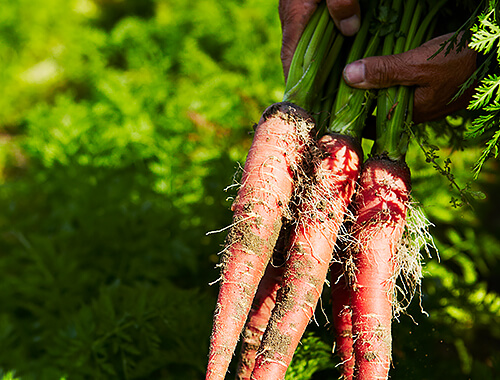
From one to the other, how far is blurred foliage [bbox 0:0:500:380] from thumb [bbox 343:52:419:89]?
56 centimetres

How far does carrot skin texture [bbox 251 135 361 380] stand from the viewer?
3.93 feet

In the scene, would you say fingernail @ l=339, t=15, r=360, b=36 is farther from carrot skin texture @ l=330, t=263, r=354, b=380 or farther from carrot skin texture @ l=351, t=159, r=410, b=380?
carrot skin texture @ l=330, t=263, r=354, b=380

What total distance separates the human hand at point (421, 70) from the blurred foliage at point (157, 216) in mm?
471

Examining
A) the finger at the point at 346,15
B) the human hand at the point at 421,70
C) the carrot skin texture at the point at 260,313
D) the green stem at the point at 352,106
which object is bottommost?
the carrot skin texture at the point at 260,313

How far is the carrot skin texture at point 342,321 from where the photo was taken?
54.9 inches

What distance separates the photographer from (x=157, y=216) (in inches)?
93.8

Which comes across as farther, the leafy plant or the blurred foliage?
the blurred foliage

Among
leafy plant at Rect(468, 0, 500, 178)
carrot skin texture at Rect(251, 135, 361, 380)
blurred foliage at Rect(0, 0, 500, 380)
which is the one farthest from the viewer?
blurred foliage at Rect(0, 0, 500, 380)

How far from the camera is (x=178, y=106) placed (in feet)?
9.95

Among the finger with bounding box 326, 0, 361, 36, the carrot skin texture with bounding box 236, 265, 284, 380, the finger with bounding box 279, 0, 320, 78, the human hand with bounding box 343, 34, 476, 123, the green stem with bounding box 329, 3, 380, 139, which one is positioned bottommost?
the carrot skin texture with bounding box 236, 265, 284, 380

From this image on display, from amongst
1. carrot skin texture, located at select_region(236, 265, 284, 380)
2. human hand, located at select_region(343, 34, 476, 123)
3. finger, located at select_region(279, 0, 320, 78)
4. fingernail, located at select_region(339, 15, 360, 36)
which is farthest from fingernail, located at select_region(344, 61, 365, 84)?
carrot skin texture, located at select_region(236, 265, 284, 380)

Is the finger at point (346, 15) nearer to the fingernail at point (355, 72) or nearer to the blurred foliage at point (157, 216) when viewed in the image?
the fingernail at point (355, 72)

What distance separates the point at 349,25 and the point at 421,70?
263 mm

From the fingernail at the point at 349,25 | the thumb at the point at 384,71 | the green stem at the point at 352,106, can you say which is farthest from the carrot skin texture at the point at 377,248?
the fingernail at the point at 349,25
